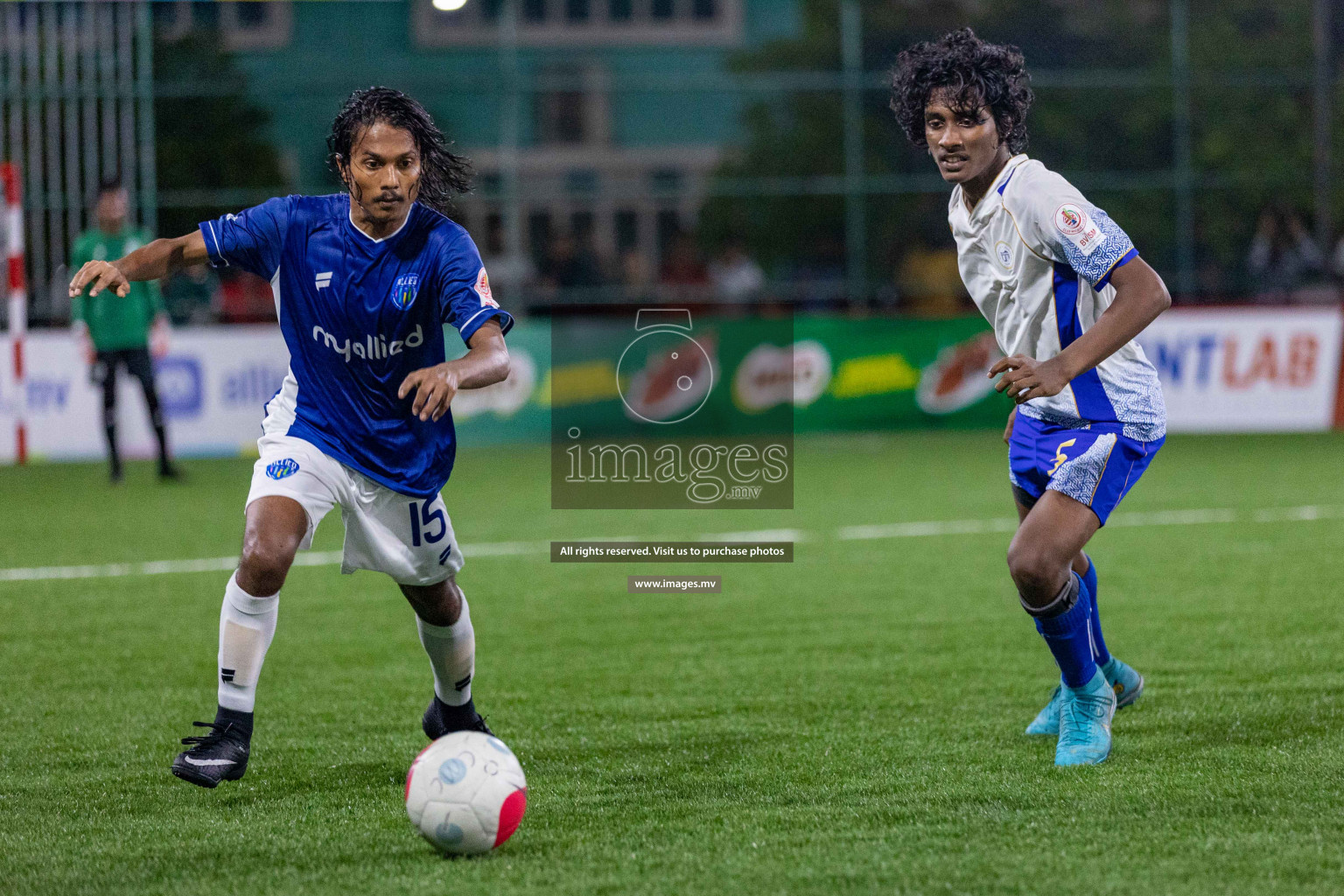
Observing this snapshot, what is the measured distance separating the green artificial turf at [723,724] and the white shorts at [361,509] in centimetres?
63

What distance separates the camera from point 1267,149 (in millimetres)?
20344

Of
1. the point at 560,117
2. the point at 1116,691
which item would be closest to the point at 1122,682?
the point at 1116,691

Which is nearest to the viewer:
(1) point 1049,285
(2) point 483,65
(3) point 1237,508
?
(1) point 1049,285

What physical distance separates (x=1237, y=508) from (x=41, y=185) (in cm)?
1368

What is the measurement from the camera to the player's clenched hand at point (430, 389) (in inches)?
149

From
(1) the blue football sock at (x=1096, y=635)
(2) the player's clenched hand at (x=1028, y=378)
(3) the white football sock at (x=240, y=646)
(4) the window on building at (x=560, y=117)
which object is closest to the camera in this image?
(2) the player's clenched hand at (x=1028, y=378)

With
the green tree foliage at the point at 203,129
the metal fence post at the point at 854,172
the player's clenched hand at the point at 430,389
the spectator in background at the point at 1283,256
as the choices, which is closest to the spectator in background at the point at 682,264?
the metal fence post at the point at 854,172

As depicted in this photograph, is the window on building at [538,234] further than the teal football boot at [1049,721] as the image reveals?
Yes

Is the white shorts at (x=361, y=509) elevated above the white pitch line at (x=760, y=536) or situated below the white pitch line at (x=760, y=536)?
above

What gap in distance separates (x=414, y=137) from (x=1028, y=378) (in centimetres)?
184

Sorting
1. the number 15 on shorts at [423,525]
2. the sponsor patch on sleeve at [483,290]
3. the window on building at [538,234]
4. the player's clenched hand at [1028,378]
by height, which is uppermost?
the window on building at [538,234]

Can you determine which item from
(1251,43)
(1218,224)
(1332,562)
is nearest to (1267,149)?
(1218,224)

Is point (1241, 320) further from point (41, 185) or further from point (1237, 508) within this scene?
point (41, 185)

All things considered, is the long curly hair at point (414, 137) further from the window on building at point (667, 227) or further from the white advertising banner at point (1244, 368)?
the window on building at point (667, 227)
